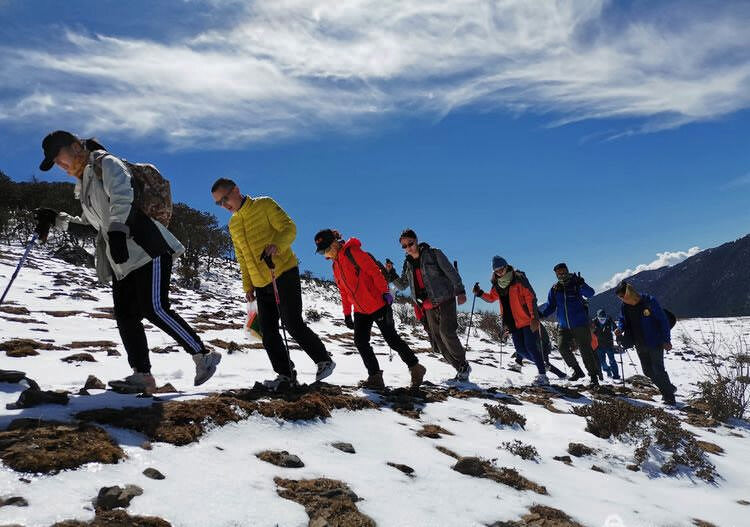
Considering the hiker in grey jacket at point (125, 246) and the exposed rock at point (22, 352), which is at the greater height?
the hiker in grey jacket at point (125, 246)

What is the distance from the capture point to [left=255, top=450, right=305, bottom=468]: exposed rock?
2.76m

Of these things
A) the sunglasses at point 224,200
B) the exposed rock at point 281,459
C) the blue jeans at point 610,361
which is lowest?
the blue jeans at point 610,361

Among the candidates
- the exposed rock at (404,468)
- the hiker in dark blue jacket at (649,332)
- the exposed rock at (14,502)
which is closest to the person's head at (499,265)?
the hiker in dark blue jacket at (649,332)

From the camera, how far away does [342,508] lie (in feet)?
7.56

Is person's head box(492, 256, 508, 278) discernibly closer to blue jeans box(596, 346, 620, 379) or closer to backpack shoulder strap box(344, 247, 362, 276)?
backpack shoulder strap box(344, 247, 362, 276)

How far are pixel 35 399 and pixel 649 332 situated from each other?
8117 millimetres

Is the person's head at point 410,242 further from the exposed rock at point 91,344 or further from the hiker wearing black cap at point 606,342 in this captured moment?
the hiker wearing black cap at point 606,342

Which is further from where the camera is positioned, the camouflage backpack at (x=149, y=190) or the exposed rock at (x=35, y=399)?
the camouflage backpack at (x=149, y=190)

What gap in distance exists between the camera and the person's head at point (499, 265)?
896cm

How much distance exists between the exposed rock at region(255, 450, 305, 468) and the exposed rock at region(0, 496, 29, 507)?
3.91 ft

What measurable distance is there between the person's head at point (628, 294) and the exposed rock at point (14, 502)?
8093 millimetres

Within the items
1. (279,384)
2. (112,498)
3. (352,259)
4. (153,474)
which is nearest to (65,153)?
(279,384)

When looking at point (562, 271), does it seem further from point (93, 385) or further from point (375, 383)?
point (93, 385)

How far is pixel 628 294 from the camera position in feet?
25.7
